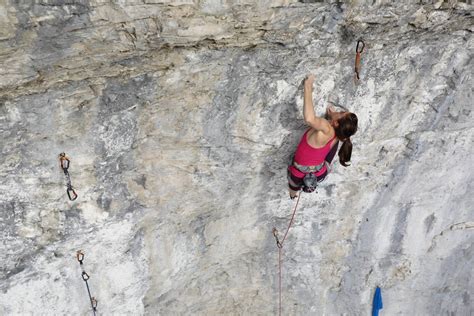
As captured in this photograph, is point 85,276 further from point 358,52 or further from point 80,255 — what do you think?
point 358,52

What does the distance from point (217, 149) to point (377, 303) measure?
3490 millimetres

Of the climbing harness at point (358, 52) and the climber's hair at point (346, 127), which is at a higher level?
the climbing harness at point (358, 52)

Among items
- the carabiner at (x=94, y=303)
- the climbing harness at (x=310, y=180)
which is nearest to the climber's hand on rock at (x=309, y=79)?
the climbing harness at (x=310, y=180)

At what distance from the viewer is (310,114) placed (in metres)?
3.75

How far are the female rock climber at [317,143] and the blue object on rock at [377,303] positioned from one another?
2492 millimetres

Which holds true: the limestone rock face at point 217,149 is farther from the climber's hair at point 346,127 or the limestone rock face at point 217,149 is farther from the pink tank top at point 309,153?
the climber's hair at point 346,127

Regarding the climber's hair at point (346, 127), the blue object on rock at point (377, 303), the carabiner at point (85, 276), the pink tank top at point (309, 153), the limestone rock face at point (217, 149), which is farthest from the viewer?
the blue object on rock at point (377, 303)

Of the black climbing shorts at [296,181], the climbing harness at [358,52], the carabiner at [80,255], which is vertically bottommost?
the carabiner at [80,255]

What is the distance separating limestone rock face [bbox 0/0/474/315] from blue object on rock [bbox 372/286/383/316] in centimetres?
19

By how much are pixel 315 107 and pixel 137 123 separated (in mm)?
1522

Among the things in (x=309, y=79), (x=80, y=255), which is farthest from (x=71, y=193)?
(x=309, y=79)

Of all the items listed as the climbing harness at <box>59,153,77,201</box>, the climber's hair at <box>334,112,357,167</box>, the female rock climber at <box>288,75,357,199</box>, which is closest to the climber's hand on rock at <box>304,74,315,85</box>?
the female rock climber at <box>288,75,357,199</box>

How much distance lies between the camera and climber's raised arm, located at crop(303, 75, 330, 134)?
12.3 feet

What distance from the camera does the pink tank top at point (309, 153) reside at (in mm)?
4113
